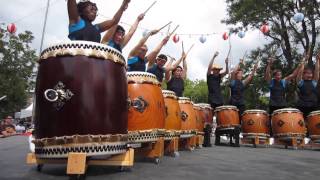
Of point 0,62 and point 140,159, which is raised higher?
point 0,62

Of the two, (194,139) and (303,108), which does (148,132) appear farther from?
(303,108)

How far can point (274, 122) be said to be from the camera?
955cm

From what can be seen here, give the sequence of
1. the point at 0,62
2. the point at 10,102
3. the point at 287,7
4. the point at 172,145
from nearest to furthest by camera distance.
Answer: the point at 172,145 < the point at 287,7 < the point at 0,62 < the point at 10,102

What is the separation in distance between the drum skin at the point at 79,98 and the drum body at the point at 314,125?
6505 mm

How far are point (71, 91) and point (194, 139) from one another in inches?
184

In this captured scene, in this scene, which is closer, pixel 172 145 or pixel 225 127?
pixel 172 145

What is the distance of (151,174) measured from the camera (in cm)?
407

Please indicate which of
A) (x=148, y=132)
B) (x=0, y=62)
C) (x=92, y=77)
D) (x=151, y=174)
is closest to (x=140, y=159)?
(x=148, y=132)

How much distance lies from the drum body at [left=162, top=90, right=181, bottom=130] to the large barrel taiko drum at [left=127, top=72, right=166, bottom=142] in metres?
1.06

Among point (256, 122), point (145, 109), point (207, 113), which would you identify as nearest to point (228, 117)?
point (207, 113)

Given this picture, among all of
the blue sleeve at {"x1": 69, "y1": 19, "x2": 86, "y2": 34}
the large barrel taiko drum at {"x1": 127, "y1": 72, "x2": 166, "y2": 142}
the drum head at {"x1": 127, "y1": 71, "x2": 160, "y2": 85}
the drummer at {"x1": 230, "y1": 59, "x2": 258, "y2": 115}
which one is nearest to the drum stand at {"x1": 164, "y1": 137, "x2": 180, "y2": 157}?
the large barrel taiko drum at {"x1": 127, "y1": 72, "x2": 166, "y2": 142}

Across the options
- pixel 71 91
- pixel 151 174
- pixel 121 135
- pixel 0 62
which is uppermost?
pixel 0 62

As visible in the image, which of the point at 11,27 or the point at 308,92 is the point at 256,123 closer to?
the point at 308,92

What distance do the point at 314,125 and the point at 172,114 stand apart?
14.2 feet
